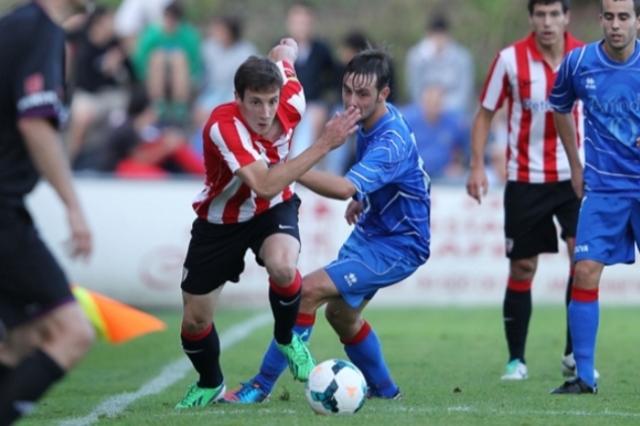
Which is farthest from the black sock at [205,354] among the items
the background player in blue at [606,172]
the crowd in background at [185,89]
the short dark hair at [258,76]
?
the crowd in background at [185,89]

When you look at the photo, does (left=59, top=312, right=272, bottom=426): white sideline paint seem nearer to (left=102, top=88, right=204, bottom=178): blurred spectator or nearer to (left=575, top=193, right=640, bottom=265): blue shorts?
(left=575, top=193, right=640, bottom=265): blue shorts

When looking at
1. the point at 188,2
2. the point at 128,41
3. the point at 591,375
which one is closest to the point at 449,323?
the point at 591,375

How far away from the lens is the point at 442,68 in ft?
61.8

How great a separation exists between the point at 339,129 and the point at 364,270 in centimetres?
113

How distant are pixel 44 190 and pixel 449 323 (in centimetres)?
475

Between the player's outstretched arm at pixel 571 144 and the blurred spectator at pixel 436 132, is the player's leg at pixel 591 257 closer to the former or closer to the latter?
the player's outstretched arm at pixel 571 144

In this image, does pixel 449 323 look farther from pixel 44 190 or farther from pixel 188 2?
pixel 188 2

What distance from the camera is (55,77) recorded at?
6027 mm

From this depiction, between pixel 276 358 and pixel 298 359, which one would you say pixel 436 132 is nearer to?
pixel 276 358

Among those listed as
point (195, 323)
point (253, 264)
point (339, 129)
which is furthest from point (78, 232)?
point (253, 264)

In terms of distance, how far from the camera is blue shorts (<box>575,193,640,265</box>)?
848 cm

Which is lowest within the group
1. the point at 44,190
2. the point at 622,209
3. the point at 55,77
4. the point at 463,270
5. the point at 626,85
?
the point at 463,270

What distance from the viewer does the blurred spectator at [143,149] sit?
58.2ft

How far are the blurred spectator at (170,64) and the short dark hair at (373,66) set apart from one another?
11.1 meters
